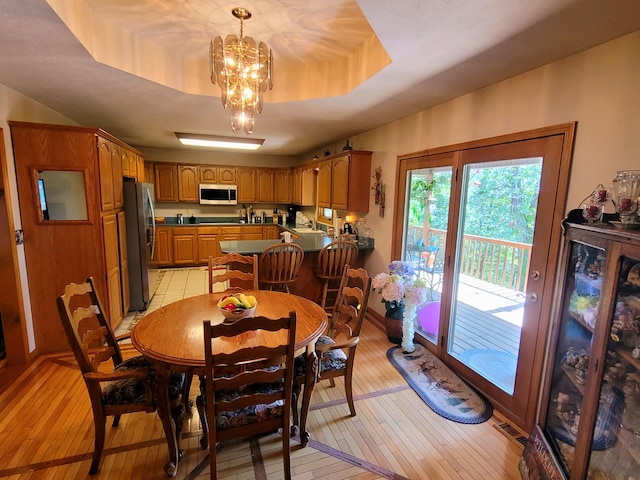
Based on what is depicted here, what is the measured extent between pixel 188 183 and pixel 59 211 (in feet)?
12.1

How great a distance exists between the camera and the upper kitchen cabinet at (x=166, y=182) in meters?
6.20

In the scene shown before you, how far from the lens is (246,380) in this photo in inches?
57.9

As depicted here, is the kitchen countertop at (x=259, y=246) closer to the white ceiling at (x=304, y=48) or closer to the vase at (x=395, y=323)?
the vase at (x=395, y=323)

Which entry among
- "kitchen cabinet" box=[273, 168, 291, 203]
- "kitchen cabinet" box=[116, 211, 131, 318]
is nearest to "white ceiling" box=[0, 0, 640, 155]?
"kitchen cabinet" box=[116, 211, 131, 318]

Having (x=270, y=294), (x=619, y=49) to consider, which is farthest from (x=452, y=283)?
(x=619, y=49)

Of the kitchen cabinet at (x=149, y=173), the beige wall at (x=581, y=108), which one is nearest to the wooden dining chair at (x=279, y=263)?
the beige wall at (x=581, y=108)

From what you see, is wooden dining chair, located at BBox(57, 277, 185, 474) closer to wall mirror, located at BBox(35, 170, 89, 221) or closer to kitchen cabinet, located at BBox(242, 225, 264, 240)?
wall mirror, located at BBox(35, 170, 89, 221)

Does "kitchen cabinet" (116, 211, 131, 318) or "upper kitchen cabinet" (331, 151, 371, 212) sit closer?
"kitchen cabinet" (116, 211, 131, 318)

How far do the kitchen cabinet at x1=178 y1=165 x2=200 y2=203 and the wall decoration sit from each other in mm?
4205

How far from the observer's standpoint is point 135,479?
1679mm

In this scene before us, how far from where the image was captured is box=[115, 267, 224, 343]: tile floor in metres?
3.81

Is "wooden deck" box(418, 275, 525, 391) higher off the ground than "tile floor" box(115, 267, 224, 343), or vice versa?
"wooden deck" box(418, 275, 525, 391)

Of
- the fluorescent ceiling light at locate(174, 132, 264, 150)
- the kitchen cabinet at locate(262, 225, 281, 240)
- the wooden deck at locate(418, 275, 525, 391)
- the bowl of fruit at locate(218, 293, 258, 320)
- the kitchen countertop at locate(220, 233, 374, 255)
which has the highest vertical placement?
the fluorescent ceiling light at locate(174, 132, 264, 150)

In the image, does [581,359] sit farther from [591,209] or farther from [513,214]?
[513,214]
